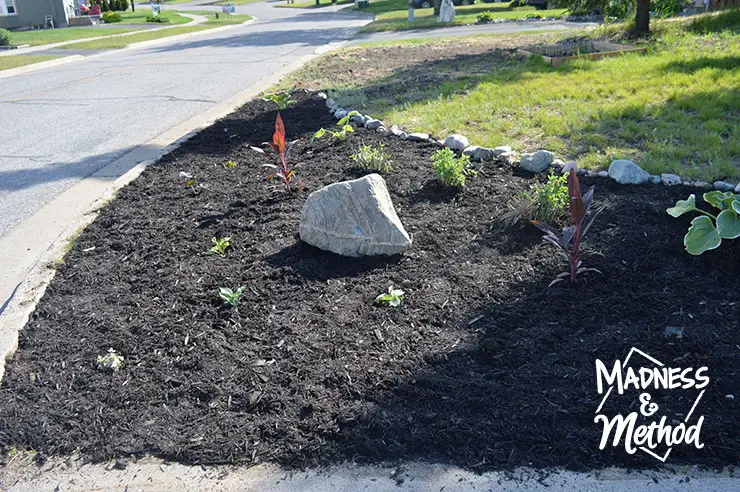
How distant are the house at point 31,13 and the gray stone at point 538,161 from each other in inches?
1316

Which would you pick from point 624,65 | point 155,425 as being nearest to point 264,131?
point 155,425

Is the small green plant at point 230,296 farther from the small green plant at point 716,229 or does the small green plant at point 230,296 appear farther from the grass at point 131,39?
the grass at point 131,39

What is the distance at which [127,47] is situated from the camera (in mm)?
21953

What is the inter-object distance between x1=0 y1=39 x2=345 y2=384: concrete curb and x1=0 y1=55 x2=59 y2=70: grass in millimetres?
11428

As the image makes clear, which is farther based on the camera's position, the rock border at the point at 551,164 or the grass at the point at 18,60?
the grass at the point at 18,60

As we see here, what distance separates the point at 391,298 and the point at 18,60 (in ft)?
60.9

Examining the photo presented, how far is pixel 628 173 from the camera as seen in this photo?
473 centimetres

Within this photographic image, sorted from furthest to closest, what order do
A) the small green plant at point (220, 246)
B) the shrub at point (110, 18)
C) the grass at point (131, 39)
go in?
the shrub at point (110, 18) < the grass at point (131, 39) < the small green plant at point (220, 246)

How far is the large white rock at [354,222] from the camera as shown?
12.9 feet

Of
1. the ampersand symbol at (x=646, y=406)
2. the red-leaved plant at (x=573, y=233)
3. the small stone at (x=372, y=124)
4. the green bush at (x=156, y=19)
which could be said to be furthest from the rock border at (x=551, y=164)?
the green bush at (x=156, y=19)

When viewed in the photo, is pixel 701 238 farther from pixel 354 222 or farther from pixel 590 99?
pixel 590 99

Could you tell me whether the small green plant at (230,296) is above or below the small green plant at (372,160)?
below

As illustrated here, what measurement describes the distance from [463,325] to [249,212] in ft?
7.42

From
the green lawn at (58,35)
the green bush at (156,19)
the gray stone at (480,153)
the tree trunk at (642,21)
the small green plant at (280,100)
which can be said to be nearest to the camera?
the gray stone at (480,153)
